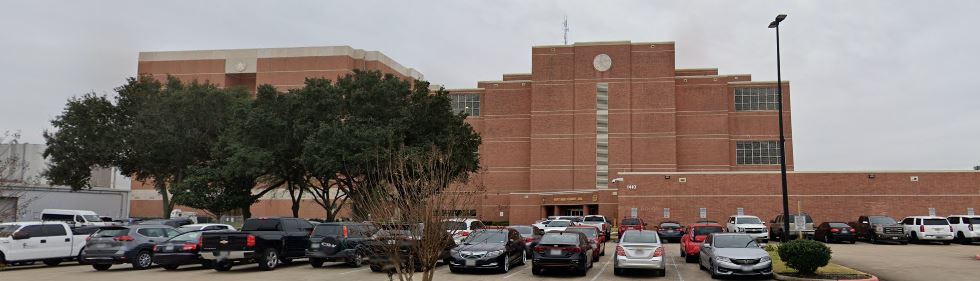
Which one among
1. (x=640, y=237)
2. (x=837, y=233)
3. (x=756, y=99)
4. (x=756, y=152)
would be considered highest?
(x=756, y=99)

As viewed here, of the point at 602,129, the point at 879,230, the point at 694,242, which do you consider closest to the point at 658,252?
the point at 694,242

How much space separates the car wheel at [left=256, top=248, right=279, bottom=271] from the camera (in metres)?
21.9

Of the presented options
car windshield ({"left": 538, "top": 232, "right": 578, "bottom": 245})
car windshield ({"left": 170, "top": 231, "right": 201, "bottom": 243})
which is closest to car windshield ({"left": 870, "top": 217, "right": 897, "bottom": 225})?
car windshield ({"left": 538, "top": 232, "right": 578, "bottom": 245})

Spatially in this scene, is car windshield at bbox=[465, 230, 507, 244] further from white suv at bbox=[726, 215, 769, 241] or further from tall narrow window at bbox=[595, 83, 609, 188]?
tall narrow window at bbox=[595, 83, 609, 188]

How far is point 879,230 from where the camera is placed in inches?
1534

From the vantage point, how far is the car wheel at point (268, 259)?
2188cm

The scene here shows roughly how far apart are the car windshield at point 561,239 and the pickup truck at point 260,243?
7826 mm

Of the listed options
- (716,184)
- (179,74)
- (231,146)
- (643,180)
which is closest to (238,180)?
(231,146)

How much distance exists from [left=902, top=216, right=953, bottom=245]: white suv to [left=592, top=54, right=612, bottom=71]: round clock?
146 ft

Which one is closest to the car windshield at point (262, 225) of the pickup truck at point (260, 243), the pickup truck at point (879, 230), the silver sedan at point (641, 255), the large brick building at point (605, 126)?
the pickup truck at point (260, 243)

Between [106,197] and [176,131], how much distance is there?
31.0 metres

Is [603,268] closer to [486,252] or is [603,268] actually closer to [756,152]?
[486,252]

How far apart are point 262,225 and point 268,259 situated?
5.76 feet

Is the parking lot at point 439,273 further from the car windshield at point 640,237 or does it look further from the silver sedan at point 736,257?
the car windshield at point 640,237
